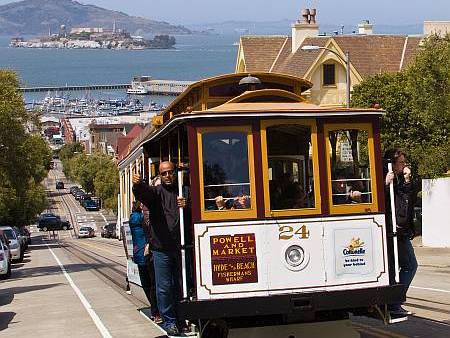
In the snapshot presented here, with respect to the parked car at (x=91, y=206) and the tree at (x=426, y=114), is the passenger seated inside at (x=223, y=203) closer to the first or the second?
the tree at (x=426, y=114)

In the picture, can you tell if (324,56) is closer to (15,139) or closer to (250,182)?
(15,139)

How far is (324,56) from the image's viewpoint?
52.1 meters

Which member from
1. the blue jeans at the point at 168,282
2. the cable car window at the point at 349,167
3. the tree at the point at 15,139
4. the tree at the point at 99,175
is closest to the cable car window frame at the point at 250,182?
the blue jeans at the point at 168,282

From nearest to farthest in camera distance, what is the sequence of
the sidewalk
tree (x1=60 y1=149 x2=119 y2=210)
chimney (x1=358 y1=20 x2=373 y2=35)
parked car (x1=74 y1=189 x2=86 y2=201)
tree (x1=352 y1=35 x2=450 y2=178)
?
the sidewalk, tree (x1=352 y1=35 x2=450 y2=178), chimney (x1=358 y1=20 x2=373 y2=35), tree (x1=60 y1=149 x2=119 y2=210), parked car (x1=74 y1=189 x2=86 y2=201)

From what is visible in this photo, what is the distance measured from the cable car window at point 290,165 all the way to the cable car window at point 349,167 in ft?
0.88

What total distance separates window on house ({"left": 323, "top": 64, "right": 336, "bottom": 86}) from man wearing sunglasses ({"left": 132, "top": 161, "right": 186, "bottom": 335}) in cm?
4194

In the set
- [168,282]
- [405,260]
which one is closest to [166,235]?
[168,282]

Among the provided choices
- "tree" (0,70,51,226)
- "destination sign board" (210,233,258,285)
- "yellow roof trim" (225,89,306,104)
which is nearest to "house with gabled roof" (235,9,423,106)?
"tree" (0,70,51,226)

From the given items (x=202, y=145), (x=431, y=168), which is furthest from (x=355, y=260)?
(x=431, y=168)

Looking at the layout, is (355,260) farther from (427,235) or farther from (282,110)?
(427,235)

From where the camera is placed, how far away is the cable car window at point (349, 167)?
37.3 ft

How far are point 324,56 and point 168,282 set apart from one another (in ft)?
136

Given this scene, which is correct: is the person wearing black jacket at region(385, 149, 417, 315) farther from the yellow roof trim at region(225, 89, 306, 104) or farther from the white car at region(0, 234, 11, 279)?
the white car at region(0, 234, 11, 279)

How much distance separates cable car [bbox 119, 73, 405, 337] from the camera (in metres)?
10.9
